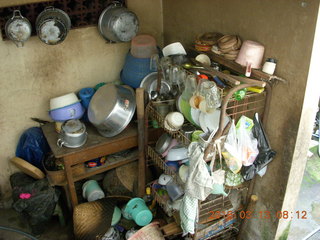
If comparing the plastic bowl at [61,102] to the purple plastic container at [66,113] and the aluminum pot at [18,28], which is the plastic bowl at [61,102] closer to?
the purple plastic container at [66,113]

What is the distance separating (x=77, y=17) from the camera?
2875 mm

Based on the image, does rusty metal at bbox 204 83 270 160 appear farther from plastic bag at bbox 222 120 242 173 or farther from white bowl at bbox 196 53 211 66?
white bowl at bbox 196 53 211 66

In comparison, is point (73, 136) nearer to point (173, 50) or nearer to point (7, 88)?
point (7, 88)

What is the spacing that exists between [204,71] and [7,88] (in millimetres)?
1744

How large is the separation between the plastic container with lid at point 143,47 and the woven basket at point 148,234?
150 centimetres

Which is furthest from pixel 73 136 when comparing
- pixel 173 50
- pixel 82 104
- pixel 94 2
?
pixel 94 2

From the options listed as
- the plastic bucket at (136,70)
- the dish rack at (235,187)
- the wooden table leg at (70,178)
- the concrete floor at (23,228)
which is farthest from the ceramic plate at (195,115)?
the concrete floor at (23,228)

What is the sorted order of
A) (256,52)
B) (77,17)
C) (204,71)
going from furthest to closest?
(77,17)
(204,71)
(256,52)

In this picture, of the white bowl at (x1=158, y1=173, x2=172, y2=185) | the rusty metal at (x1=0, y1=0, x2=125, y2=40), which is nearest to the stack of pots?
the rusty metal at (x1=0, y1=0, x2=125, y2=40)

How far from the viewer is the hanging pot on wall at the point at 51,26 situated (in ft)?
8.46

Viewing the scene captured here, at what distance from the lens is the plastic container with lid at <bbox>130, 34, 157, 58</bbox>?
115 inches

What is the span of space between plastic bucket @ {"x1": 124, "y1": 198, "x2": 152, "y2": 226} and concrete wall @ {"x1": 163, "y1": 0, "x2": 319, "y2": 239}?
2.73 ft

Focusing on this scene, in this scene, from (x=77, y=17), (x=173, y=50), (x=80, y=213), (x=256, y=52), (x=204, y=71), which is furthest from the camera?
(x=77, y=17)

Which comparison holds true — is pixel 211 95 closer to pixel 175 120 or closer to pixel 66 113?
pixel 175 120
